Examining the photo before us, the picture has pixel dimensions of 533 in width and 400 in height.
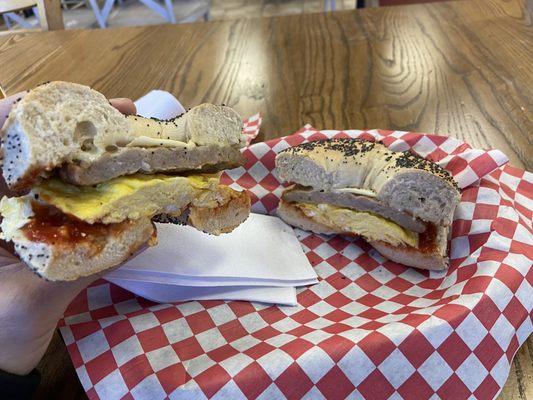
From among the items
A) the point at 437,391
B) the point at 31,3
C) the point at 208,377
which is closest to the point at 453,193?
the point at 437,391

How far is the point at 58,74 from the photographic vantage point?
Result: 9.55 feet

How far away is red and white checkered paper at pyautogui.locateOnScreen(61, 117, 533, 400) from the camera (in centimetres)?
110

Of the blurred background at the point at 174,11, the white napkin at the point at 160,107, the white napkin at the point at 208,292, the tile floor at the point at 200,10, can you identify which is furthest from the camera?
the tile floor at the point at 200,10

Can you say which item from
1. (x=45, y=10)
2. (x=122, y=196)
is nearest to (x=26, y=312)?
(x=122, y=196)

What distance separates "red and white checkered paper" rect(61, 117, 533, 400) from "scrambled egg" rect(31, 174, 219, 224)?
0.31 metres

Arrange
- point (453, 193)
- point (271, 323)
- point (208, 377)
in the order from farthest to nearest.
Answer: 1. point (453, 193)
2. point (271, 323)
3. point (208, 377)

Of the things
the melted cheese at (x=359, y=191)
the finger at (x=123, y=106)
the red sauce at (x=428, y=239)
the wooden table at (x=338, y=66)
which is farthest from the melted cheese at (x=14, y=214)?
the wooden table at (x=338, y=66)

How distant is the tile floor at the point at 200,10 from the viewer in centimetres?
700

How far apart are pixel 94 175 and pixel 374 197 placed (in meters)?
0.91

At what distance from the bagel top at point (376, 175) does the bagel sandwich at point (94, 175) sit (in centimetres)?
40

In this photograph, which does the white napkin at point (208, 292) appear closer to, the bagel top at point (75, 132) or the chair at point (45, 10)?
the bagel top at point (75, 132)

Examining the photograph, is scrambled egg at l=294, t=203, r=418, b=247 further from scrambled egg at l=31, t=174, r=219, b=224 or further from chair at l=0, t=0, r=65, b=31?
chair at l=0, t=0, r=65, b=31

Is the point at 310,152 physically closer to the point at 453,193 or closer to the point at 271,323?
the point at 453,193

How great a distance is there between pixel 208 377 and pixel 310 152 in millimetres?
879
